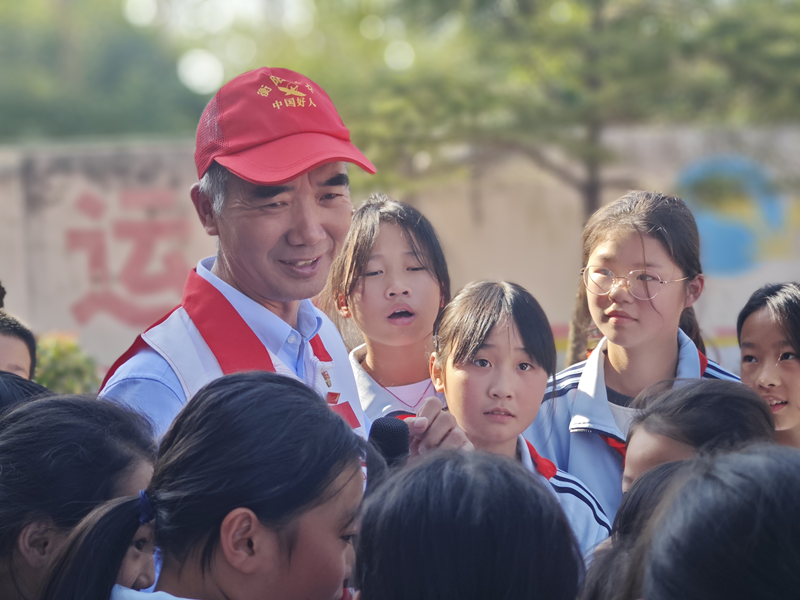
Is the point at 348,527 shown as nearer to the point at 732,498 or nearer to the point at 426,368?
the point at 732,498

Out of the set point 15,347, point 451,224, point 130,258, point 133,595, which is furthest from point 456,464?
point 451,224

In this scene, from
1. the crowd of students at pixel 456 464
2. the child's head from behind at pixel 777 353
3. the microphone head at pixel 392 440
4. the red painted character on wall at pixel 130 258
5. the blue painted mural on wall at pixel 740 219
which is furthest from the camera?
the blue painted mural on wall at pixel 740 219

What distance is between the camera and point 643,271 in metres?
2.19

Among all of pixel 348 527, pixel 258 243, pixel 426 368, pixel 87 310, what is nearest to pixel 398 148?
pixel 87 310

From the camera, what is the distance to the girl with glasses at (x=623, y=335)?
7.20 feet

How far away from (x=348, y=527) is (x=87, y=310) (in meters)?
8.53

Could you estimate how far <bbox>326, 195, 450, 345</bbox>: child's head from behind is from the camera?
2.41 metres

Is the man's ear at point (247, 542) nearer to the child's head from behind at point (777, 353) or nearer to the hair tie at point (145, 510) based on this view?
the hair tie at point (145, 510)

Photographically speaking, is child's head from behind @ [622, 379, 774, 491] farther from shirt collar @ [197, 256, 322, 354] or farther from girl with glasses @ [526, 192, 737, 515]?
shirt collar @ [197, 256, 322, 354]

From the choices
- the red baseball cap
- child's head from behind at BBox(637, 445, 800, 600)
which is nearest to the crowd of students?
child's head from behind at BBox(637, 445, 800, 600)

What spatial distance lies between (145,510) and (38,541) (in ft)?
0.98

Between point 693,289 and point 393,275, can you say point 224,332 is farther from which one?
point 693,289

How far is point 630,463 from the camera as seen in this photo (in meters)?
1.92

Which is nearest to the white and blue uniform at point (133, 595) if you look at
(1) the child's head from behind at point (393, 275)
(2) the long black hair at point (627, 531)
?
(2) the long black hair at point (627, 531)
